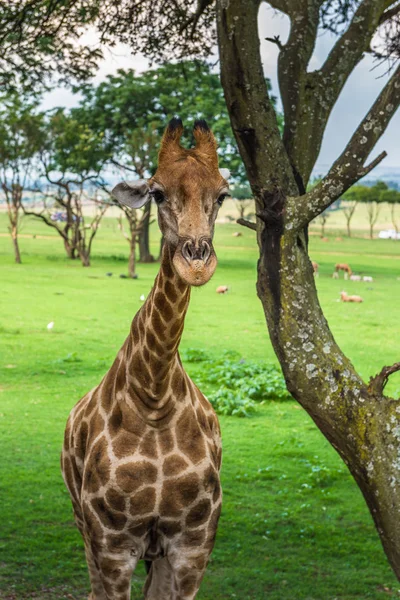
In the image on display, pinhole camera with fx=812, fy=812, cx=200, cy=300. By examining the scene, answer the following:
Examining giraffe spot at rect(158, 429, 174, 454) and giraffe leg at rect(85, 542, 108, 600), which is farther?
giraffe leg at rect(85, 542, 108, 600)

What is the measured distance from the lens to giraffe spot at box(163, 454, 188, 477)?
4.17 metres

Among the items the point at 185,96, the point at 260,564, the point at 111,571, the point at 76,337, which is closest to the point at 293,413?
the point at 260,564

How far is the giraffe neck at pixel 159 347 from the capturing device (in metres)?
3.99

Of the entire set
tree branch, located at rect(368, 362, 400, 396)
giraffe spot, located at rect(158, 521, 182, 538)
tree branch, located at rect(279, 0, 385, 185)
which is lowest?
giraffe spot, located at rect(158, 521, 182, 538)

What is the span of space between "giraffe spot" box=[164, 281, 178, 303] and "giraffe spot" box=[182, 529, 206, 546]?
1227mm

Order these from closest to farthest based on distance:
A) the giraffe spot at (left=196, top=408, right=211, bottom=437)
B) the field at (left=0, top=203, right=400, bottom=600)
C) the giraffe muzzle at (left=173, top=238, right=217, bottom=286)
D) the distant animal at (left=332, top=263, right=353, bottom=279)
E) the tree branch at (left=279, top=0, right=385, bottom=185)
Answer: the giraffe muzzle at (left=173, top=238, right=217, bottom=286)
the giraffe spot at (left=196, top=408, right=211, bottom=437)
the tree branch at (left=279, top=0, right=385, bottom=185)
the field at (left=0, top=203, right=400, bottom=600)
the distant animal at (left=332, top=263, right=353, bottom=279)

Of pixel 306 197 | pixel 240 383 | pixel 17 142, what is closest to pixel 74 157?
pixel 17 142

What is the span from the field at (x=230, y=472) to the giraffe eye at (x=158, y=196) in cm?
361

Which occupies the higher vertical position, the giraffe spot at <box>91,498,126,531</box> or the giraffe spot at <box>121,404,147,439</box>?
the giraffe spot at <box>121,404,147,439</box>

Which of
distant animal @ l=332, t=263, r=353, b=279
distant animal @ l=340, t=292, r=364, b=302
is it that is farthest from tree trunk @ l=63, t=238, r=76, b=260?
distant animal @ l=340, t=292, r=364, b=302

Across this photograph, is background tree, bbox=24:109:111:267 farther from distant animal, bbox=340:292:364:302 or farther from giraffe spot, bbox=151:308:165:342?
giraffe spot, bbox=151:308:165:342

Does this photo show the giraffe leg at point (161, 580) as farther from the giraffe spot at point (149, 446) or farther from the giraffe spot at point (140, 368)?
the giraffe spot at point (140, 368)

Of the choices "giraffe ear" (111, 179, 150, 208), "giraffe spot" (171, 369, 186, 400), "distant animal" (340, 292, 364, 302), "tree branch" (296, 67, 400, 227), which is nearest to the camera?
"giraffe ear" (111, 179, 150, 208)

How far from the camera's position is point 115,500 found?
4156mm
